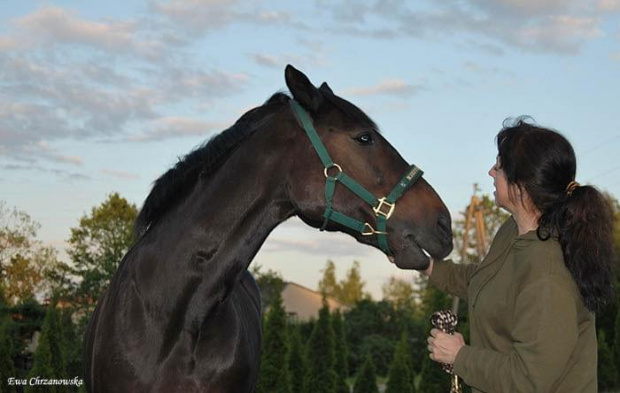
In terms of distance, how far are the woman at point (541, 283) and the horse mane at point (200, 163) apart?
4.26ft

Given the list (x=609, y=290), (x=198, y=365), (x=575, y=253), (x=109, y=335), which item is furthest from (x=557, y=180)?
(x=109, y=335)

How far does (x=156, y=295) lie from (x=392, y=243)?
1.17 meters

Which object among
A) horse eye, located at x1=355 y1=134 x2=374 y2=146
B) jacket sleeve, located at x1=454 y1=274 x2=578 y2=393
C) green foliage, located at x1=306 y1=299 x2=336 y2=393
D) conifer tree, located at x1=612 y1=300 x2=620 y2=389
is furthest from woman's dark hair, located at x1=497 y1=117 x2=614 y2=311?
conifer tree, located at x1=612 y1=300 x2=620 y2=389

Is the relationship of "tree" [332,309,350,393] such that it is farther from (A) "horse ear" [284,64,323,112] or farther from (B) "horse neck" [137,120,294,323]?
(A) "horse ear" [284,64,323,112]

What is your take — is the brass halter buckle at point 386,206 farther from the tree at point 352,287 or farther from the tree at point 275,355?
the tree at point 352,287

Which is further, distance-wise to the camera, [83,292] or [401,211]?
[83,292]

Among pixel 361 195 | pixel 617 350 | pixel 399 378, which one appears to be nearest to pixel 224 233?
pixel 361 195

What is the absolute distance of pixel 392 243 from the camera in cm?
314

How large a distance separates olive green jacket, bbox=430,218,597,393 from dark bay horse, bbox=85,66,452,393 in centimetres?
53

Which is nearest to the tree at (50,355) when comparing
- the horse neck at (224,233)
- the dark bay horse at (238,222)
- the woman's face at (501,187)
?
the dark bay horse at (238,222)

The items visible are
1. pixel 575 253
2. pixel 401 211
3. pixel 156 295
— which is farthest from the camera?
pixel 156 295

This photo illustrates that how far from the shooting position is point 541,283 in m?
2.28

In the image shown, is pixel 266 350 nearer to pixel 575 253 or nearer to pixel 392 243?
pixel 392 243

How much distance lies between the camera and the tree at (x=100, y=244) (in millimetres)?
22688
